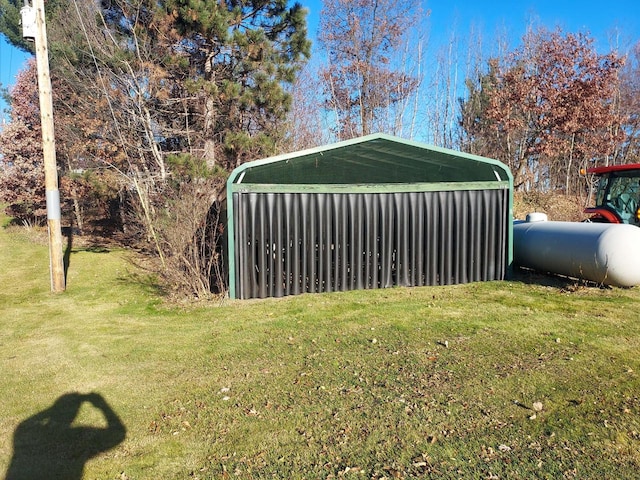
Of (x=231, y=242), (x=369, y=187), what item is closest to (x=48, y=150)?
(x=231, y=242)

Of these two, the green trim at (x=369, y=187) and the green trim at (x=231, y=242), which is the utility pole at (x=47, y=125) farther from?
the green trim at (x=369, y=187)

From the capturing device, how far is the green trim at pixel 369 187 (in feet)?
28.7

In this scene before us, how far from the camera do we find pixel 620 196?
37.2 feet

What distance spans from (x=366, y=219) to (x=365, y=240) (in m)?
0.43

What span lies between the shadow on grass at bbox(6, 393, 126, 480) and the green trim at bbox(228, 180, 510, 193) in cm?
513

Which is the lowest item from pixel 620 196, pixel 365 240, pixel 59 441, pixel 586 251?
pixel 59 441

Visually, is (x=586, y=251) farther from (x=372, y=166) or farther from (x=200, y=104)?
(x=200, y=104)

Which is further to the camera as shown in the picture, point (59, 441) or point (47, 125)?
point (47, 125)

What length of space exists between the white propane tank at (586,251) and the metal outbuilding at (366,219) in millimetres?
633

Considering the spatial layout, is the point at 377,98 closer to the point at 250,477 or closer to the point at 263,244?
the point at 263,244

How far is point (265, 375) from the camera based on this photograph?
→ 4.89 meters

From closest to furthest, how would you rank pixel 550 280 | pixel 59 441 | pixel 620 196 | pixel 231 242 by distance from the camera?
pixel 59 441, pixel 231 242, pixel 550 280, pixel 620 196

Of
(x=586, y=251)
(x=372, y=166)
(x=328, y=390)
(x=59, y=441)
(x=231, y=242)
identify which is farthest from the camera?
(x=372, y=166)

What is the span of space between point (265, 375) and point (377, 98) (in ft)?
68.1
